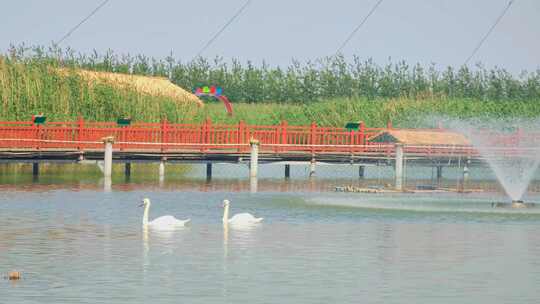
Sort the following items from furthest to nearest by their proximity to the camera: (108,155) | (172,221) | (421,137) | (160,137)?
(421,137), (160,137), (108,155), (172,221)

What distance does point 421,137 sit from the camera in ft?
203

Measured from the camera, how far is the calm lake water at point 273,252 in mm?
21516

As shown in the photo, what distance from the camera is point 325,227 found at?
3306 centimetres

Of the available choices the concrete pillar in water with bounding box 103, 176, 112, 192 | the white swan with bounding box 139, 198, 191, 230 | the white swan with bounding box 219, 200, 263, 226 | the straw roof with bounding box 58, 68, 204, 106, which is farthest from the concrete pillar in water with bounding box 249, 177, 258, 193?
the white swan with bounding box 139, 198, 191, 230

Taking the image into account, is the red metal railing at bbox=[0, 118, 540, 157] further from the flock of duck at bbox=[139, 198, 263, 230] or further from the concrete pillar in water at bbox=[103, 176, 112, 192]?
the flock of duck at bbox=[139, 198, 263, 230]

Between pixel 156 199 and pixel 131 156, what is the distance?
13.1m

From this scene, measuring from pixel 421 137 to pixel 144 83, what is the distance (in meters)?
23.1

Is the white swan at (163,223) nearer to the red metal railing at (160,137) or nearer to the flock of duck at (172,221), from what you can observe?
the flock of duck at (172,221)

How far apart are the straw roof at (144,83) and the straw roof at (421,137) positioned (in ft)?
39.9

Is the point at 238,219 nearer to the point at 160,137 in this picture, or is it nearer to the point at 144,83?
the point at 160,137

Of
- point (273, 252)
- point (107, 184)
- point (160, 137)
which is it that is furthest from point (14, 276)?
point (160, 137)

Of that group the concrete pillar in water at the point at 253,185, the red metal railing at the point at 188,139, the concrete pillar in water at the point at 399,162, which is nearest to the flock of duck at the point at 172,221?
the concrete pillar in water at the point at 253,185

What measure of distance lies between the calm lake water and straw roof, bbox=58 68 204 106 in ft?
68.6

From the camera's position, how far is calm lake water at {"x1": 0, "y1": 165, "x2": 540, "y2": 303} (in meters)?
21.5
